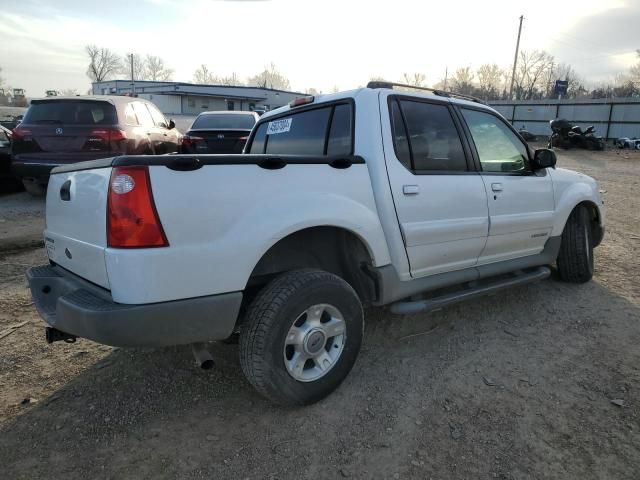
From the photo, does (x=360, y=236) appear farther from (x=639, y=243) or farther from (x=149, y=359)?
(x=639, y=243)

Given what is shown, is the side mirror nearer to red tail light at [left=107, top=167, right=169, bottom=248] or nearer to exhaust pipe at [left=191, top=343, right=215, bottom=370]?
exhaust pipe at [left=191, top=343, right=215, bottom=370]

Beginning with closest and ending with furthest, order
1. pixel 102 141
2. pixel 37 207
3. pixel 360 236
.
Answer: pixel 360 236, pixel 102 141, pixel 37 207

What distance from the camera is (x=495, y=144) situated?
3.90m

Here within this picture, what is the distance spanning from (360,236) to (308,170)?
0.54 metres

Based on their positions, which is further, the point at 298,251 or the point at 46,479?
the point at 298,251

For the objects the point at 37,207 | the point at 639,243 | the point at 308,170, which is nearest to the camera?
the point at 308,170

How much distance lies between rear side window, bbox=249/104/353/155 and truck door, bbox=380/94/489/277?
0.97ft

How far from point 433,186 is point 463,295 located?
2.88ft

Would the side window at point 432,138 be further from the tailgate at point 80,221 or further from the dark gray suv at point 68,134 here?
the dark gray suv at point 68,134

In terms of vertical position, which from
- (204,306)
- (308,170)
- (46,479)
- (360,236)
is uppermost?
(308,170)

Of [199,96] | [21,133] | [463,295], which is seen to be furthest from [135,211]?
[199,96]

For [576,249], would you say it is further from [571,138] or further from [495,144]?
[571,138]

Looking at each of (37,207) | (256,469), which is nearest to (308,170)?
(256,469)

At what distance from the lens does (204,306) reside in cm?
227
